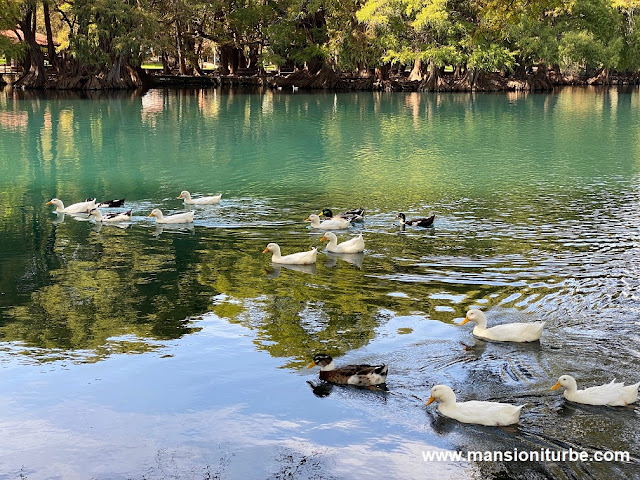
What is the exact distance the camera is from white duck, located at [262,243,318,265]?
14.8m

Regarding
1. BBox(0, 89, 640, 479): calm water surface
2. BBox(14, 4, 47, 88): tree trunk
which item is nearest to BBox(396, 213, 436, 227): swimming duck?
BBox(0, 89, 640, 479): calm water surface

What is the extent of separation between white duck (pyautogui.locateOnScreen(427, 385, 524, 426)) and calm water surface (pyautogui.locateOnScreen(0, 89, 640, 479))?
0.43 ft

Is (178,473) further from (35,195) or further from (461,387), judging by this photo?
(35,195)

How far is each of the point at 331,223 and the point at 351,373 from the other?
317 inches

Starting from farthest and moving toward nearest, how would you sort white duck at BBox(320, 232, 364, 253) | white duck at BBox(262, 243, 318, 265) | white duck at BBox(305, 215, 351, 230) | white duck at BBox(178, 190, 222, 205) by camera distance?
white duck at BBox(178, 190, 222, 205) → white duck at BBox(305, 215, 351, 230) → white duck at BBox(320, 232, 364, 253) → white duck at BBox(262, 243, 318, 265)

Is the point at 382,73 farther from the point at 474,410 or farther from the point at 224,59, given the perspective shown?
the point at 474,410

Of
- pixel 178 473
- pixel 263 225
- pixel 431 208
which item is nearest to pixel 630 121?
pixel 431 208

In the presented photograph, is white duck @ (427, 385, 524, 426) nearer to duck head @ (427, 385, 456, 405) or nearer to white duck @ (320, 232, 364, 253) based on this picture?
duck head @ (427, 385, 456, 405)

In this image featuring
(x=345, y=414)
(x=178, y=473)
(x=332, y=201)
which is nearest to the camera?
(x=178, y=473)

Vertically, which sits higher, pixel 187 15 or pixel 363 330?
pixel 187 15

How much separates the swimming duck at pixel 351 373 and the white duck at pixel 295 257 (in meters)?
4.91

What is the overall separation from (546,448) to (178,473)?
368 centimetres

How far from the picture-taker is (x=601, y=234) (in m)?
17.2

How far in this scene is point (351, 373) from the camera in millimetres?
9664
